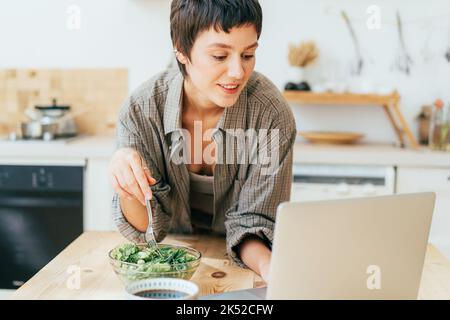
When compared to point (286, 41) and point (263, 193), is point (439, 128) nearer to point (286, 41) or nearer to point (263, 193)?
point (286, 41)

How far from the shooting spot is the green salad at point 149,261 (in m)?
1.20

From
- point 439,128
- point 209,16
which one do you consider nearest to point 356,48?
point 439,128

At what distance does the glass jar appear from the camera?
3.20m

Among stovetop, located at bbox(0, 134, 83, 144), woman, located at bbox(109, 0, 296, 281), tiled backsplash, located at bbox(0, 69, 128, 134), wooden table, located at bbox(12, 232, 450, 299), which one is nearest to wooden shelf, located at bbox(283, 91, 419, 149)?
tiled backsplash, located at bbox(0, 69, 128, 134)

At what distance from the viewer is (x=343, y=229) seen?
3.27 ft

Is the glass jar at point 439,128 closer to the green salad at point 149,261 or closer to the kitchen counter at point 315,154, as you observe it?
the kitchen counter at point 315,154

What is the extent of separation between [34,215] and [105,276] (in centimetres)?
190

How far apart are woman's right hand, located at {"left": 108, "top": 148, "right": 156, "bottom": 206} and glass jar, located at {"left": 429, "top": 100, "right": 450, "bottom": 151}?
224cm

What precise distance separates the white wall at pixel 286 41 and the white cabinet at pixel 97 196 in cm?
73

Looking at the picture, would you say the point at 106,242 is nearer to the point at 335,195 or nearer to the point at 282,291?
the point at 282,291

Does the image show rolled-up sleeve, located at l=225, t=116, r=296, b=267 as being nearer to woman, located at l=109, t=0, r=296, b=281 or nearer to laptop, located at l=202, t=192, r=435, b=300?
woman, located at l=109, t=0, r=296, b=281

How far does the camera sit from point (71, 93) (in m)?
3.64

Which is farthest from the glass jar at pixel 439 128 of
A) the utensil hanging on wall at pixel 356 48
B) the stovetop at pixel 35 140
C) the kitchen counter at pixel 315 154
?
the stovetop at pixel 35 140
